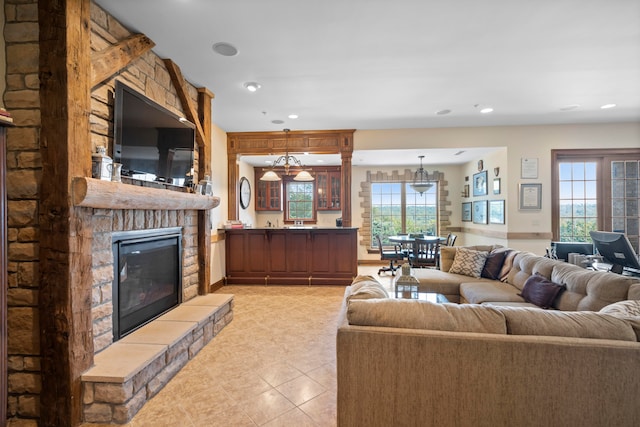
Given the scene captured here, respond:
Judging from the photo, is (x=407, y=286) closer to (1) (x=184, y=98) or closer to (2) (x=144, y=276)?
(2) (x=144, y=276)

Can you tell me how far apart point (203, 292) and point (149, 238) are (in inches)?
45.1

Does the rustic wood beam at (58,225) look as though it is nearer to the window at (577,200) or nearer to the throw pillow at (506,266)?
the throw pillow at (506,266)

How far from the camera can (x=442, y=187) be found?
720cm

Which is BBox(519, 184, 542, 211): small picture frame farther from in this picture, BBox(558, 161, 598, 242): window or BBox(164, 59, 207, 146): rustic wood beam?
BBox(164, 59, 207, 146): rustic wood beam

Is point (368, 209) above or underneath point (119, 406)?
above

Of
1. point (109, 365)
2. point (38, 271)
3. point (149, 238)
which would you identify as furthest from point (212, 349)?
point (38, 271)

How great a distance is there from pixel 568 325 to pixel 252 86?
11.6ft

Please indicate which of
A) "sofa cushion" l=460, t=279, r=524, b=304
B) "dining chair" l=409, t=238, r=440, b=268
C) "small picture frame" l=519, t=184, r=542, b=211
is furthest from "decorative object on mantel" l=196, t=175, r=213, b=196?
"small picture frame" l=519, t=184, r=542, b=211

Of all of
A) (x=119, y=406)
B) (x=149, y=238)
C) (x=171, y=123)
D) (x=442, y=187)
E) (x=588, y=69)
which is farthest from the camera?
(x=442, y=187)

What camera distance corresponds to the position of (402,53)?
271 cm

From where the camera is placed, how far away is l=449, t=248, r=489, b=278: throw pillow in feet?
11.9

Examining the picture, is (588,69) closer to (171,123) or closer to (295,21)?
(295,21)

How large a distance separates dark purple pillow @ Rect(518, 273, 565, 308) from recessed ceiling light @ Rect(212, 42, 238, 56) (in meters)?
3.57

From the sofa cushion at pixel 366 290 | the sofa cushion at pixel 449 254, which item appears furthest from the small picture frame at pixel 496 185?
the sofa cushion at pixel 366 290
